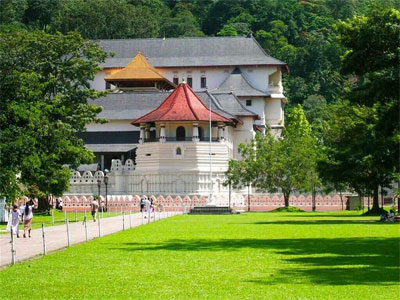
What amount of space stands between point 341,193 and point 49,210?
24846mm

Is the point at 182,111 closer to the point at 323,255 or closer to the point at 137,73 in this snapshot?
the point at 137,73

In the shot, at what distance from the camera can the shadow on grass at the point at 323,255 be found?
2248 centimetres

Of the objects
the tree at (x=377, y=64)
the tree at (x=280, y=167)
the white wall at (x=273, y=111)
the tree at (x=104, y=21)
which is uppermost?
the tree at (x=104, y=21)

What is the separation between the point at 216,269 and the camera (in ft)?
80.1

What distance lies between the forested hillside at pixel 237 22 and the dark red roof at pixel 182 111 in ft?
155

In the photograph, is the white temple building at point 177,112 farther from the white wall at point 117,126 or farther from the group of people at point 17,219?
the group of people at point 17,219

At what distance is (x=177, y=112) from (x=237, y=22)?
8547 cm

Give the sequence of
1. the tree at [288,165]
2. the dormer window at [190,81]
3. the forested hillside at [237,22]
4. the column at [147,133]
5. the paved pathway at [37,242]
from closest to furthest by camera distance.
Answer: the paved pathway at [37,242] < the tree at [288,165] < the column at [147,133] < the dormer window at [190,81] < the forested hillside at [237,22]

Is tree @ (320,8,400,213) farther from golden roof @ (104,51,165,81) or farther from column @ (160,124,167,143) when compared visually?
golden roof @ (104,51,165,81)

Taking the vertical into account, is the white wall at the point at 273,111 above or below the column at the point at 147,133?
above

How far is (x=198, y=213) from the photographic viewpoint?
73562mm

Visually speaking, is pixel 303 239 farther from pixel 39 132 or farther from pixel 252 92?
pixel 252 92

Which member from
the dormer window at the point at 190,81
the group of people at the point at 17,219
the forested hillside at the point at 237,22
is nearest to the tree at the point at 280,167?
the dormer window at the point at 190,81

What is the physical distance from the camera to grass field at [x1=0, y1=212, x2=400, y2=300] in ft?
66.1
